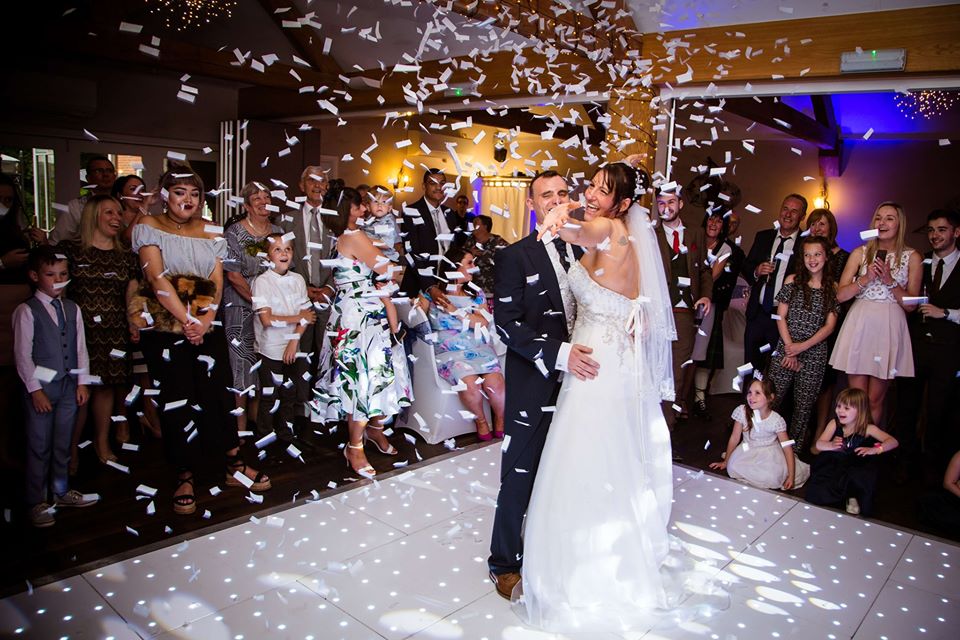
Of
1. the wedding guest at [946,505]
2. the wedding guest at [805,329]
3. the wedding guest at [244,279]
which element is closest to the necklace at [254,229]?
the wedding guest at [244,279]

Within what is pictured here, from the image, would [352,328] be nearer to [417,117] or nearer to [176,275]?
[176,275]

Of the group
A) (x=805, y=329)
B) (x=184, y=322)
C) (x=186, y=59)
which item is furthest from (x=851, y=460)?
(x=186, y=59)

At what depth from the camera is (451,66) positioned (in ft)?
20.4

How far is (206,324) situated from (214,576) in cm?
124

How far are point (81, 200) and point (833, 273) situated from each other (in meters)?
4.78

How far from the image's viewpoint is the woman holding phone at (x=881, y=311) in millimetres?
4191

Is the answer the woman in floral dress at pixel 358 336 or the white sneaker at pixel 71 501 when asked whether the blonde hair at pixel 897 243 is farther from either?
the white sneaker at pixel 71 501

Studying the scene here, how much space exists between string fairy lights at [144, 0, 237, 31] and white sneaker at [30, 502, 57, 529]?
19.2 ft

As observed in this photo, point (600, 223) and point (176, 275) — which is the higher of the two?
point (600, 223)

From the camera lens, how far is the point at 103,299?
146 inches

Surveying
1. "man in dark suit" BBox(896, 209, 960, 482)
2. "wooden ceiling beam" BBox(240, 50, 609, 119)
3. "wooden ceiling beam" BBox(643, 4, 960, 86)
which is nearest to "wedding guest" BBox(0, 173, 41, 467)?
"wooden ceiling beam" BBox(240, 50, 609, 119)

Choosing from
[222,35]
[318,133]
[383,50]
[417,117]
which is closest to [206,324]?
[383,50]

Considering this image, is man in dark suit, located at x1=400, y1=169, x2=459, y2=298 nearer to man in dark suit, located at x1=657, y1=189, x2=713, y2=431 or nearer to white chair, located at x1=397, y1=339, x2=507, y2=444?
white chair, located at x1=397, y1=339, x2=507, y2=444

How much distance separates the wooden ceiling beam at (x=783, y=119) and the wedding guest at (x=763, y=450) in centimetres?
354
